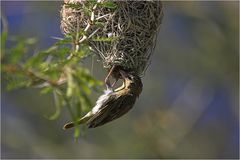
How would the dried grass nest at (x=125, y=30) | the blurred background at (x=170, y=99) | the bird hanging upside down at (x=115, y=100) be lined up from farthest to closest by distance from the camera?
the blurred background at (x=170, y=99), the dried grass nest at (x=125, y=30), the bird hanging upside down at (x=115, y=100)

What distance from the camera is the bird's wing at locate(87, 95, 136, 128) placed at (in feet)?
11.5

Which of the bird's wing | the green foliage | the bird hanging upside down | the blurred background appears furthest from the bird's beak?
the blurred background

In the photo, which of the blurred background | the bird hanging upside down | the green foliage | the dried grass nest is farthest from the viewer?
the blurred background

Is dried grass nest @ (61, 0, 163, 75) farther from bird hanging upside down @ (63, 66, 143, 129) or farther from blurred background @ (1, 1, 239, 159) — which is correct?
blurred background @ (1, 1, 239, 159)

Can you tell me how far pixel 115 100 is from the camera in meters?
3.61

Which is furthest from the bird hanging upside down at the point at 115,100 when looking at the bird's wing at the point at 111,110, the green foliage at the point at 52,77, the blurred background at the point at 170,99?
the blurred background at the point at 170,99

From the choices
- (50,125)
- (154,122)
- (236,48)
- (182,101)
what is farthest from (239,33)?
(50,125)

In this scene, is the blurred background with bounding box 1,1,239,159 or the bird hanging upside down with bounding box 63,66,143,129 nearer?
the bird hanging upside down with bounding box 63,66,143,129

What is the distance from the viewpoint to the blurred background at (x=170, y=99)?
11.4 m

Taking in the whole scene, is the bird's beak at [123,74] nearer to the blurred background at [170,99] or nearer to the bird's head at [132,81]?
the bird's head at [132,81]

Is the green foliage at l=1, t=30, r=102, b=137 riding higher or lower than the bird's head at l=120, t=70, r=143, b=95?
higher

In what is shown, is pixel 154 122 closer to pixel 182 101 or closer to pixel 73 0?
pixel 182 101

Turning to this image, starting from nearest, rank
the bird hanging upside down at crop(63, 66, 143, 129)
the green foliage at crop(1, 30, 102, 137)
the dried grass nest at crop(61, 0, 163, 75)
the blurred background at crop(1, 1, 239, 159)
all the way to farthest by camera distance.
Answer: the green foliage at crop(1, 30, 102, 137) < the bird hanging upside down at crop(63, 66, 143, 129) < the dried grass nest at crop(61, 0, 163, 75) < the blurred background at crop(1, 1, 239, 159)


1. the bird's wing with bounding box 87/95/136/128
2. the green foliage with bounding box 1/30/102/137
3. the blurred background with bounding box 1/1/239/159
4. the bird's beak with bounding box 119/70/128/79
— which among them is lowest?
the blurred background with bounding box 1/1/239/159
